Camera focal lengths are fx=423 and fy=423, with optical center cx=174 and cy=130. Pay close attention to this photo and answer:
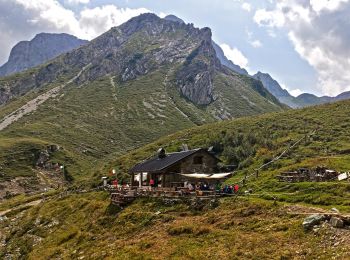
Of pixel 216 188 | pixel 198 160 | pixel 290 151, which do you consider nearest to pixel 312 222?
pixel 216 188

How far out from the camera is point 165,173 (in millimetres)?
57188

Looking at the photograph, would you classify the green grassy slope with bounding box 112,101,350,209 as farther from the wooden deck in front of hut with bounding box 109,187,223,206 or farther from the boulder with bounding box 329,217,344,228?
the boulder with bounding box 329,217,344,228

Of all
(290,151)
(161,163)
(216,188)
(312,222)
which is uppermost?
(290,151)

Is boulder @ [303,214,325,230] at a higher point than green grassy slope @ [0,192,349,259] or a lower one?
higher

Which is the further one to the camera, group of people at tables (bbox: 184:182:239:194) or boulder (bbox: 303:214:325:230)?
group of people at tables (bbox: 184:182:239:194)

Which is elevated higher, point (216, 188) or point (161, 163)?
point (161, 163)

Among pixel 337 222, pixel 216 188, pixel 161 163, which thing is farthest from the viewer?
pixel 161 163

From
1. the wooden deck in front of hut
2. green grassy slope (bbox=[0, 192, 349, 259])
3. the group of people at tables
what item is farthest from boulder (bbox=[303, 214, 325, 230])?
the group of people at tables

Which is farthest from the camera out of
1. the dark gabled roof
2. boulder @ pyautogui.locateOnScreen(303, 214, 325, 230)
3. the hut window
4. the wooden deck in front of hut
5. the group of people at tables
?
the hut window

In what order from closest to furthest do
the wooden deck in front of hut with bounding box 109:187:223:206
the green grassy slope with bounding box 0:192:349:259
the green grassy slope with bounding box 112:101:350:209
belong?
1. the green grassy slope with bounding box 0:192:349:259
2. the green grassy slope with bounding box 112:101:350:209
3. the wooden deck in front of hut with bounding box 109:187:223:206

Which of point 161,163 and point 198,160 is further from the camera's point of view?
point 198,160

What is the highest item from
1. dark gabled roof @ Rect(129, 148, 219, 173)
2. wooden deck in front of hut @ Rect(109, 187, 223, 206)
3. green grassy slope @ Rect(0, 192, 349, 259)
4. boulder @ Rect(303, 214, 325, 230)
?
dark gabled roof @ Rect(129, 148, 219, 173)

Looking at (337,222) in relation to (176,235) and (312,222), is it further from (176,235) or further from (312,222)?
(176,235)

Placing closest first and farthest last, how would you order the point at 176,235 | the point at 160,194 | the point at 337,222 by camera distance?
the point at 337,222, the point at 176,235, the point at 160,194
